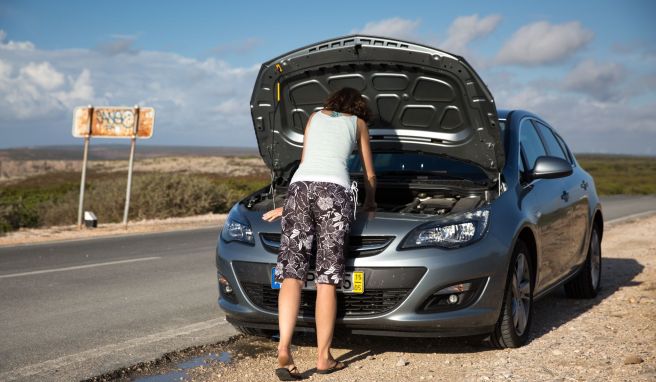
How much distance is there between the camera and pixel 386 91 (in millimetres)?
6156

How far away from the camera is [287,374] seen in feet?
15.4

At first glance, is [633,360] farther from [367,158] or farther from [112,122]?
[112,122]

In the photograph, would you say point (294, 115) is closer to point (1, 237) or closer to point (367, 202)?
point (367, 202)

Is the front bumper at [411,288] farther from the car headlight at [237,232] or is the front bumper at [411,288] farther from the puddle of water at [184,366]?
the puddle of water at [184,366]

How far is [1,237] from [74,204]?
350 inches

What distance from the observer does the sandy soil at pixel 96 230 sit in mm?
15550

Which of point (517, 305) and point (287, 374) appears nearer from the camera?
point (287, 374)

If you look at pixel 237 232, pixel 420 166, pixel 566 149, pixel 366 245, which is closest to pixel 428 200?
pixel 420 166

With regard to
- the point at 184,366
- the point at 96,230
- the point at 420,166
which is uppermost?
the point at 420,166

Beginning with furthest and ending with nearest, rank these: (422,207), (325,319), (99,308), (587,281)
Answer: (587,281) → (99,308) → (422,207) → (325,319)

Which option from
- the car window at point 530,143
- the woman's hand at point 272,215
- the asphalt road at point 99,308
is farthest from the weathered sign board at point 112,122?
the woman's hand at point 272,215

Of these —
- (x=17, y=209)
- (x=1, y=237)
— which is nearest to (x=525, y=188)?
(x=1, y=237)

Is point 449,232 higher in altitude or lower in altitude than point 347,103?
lower

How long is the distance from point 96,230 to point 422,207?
13.3 metres
